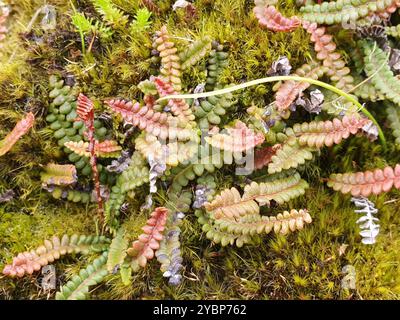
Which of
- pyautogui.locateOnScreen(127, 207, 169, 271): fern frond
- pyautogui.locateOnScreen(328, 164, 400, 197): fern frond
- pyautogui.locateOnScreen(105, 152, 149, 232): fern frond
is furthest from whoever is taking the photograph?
pyautogui.locateOnScreen(105, 152, 149, 232): fern frond

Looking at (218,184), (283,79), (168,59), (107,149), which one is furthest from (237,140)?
(107,149)

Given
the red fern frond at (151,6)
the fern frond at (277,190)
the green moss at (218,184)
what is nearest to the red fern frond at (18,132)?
the green moss at (218,184)

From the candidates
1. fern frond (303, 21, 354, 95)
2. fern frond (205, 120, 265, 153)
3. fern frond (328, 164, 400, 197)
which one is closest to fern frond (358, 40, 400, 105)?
fern frond (303, 21, 354, 95)

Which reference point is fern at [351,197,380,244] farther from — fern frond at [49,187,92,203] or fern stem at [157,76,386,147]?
fern frond at [49,187,92,203]

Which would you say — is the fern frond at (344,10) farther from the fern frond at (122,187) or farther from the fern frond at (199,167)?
the fern frond at (122,187)

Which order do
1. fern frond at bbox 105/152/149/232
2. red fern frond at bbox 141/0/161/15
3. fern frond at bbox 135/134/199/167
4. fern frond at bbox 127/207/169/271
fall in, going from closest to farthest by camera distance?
1. fern frond at bbox 127/207/169/271
2. fern frond at bbox 135/134/199/167
3. fern frond at bbox 105/152/149/232
4. red fern frond at bbox 141/0/161/15

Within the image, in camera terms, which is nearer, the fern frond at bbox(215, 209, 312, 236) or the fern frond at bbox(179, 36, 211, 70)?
the fern frond at bbox(215, 209, 312, 236)
